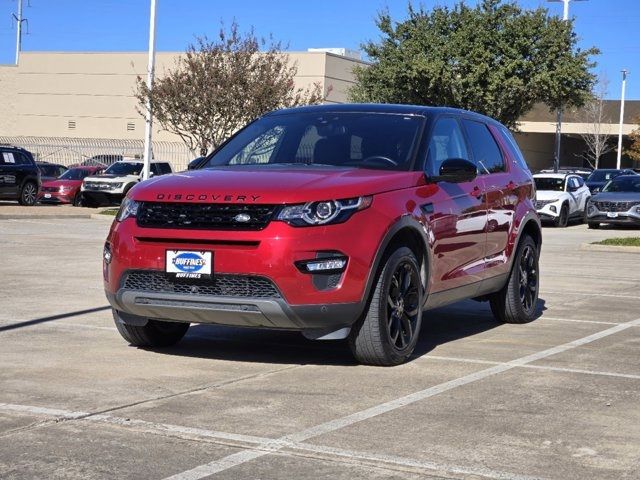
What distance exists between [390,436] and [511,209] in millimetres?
4664

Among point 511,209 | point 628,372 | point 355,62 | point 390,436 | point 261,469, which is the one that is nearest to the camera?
point 261,469

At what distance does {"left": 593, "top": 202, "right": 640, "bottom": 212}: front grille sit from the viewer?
30219 millimetres

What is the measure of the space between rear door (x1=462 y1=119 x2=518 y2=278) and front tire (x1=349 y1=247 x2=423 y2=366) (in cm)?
150

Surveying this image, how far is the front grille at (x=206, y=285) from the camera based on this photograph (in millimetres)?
7297

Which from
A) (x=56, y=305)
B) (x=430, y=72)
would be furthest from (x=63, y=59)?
(x=56, y=305)

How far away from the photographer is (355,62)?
63188 millimetres

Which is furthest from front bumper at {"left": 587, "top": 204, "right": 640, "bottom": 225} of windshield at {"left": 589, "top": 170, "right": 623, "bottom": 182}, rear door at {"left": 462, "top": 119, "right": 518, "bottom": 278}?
rear door at {"left": 462, "top": 119, "right": 518, "bottom": 278}

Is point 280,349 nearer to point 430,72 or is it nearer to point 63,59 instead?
point 430,72

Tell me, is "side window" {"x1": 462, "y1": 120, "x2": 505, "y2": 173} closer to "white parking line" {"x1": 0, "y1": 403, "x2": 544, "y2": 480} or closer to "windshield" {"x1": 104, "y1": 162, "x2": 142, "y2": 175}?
"white parking line" {"x1": 0, "y1": 403, "x2": 544, "y2": 480}

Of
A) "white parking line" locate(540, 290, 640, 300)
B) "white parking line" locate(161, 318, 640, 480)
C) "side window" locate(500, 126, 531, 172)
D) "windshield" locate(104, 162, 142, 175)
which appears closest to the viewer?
"white parking line" locate(161, 318, 640, 480)

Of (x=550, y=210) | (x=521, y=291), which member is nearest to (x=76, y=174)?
(x=550, y=210)

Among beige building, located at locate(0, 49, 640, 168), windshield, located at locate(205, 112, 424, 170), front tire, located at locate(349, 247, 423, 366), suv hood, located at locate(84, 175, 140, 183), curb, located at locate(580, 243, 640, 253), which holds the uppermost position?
beige building, located at locate(0, 49, 640, 168)

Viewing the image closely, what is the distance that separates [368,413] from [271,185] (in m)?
1.81

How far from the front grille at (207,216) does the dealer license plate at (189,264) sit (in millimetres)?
173
